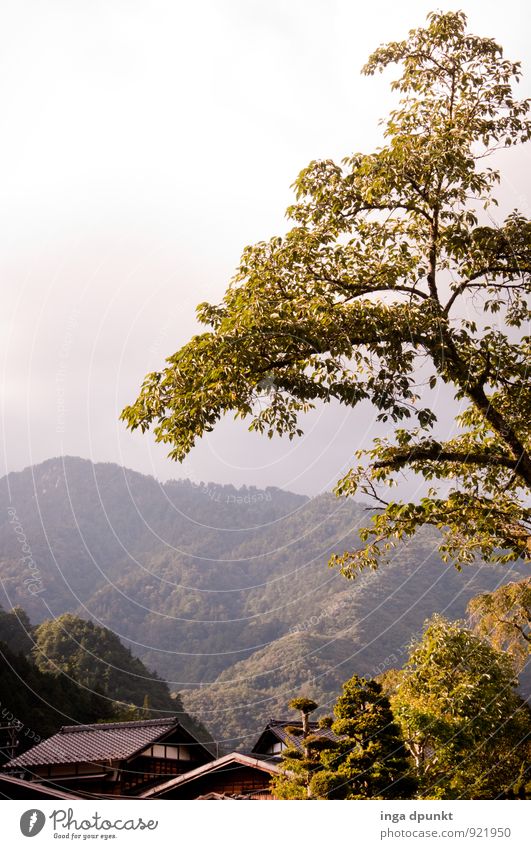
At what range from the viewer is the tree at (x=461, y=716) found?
381 inches

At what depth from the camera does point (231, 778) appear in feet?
30.1

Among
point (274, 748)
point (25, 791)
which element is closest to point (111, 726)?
point (25, 791)

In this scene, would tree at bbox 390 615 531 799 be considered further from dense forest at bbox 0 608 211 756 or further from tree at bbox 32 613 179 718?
tree at bbox 32 613 179 718

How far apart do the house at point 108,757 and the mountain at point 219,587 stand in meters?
0.62

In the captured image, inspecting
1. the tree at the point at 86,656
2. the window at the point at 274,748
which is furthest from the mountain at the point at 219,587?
the window at the point at 274,748

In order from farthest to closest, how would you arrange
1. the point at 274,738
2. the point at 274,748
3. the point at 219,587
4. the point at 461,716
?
1. the point at 219,587
2. the point at 274,748
3. the point at 274,738
4. the point at 461,716

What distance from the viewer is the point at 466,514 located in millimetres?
6473

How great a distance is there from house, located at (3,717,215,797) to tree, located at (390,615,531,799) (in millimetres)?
3018

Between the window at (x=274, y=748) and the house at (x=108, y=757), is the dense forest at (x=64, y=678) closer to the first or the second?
the house at (x=108, y=757)

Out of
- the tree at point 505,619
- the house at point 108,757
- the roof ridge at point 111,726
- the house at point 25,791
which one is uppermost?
the tree at point 505,619

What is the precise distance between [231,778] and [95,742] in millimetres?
1767

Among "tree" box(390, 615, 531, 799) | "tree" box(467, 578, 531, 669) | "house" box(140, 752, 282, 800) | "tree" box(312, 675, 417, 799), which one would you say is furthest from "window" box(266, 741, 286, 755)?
"tree" box(467, 578, 531, 669)

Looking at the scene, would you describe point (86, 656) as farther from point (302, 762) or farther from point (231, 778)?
point (302, 762)
